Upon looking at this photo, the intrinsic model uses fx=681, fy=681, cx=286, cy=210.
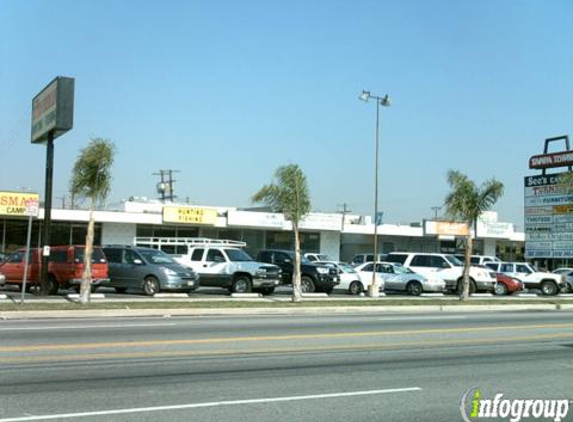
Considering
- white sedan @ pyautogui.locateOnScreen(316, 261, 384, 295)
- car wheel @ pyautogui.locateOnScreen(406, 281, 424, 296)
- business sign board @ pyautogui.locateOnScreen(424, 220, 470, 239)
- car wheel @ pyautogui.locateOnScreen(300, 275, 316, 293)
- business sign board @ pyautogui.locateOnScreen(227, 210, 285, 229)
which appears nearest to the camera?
car wheel @ pyautogui.locateOnScreen(300, 275, 316, 293)

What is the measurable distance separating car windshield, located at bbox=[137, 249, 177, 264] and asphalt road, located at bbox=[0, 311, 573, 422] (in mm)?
8195

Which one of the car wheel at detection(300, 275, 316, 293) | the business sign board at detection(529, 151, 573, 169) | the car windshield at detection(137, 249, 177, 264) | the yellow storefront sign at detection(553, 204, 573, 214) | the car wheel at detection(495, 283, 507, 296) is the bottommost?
the car wheel at detection(495, 283, 507, 296)

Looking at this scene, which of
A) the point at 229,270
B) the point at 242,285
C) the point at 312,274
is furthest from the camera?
the point at 312,274

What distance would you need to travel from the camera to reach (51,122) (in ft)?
77.0

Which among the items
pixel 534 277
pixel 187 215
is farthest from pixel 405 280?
pixel 187 215

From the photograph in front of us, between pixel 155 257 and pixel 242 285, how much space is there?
3779mm

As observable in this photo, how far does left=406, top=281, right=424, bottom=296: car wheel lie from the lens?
31.4 metres

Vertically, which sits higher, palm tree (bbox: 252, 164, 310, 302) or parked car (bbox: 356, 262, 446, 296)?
palm tree (bbox: 252, 164, 310, 302)

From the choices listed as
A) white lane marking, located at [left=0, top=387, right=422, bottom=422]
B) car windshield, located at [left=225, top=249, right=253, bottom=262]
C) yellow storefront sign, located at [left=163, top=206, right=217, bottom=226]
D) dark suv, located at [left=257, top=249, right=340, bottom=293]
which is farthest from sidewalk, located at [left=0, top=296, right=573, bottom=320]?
yellow storefront sign, located at [left=163, top=206, right=217, bottom=226]

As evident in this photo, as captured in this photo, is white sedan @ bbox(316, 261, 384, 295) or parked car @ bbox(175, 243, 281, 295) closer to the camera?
parked car @ bbox(175, 243, 281, 295)

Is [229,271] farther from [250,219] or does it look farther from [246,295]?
[250,219]

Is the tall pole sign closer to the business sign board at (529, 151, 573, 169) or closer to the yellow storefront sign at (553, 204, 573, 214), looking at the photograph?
the yellow storefront sign at (553, 204, 573, 214)

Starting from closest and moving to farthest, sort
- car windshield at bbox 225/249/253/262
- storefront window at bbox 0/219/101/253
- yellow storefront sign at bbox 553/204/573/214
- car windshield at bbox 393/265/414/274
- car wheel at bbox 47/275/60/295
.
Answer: car wheel at bbox 47/275/60/295, car windshield at bbox 225/249/253/262, car windshield at bbox 393/265/414/274, yellow storefront sign at bbox 553/204/573/214, storefront window at bbox 0/219/101/253

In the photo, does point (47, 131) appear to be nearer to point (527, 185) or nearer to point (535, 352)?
point (535, 352)
